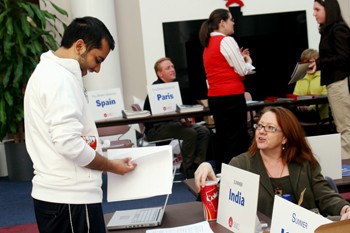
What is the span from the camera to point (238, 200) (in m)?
2.33

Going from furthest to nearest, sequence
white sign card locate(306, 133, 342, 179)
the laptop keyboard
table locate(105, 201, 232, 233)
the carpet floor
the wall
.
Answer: the wall → the carpet floor → white sign card locate(306, 133, 342, 179) → the laptop keyboard → table locate(105, 201, 232, 233)

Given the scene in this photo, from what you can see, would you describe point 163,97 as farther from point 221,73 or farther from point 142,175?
point 142,175

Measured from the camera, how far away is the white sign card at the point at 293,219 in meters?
1.80

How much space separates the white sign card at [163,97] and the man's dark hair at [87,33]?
4.13 m

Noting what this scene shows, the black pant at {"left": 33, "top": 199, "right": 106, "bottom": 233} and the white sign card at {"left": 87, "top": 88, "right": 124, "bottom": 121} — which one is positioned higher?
the white sign card at {"left": 87, "top": 88, "right": 124, "bottom": 121}

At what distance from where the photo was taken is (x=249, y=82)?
8.42 meters

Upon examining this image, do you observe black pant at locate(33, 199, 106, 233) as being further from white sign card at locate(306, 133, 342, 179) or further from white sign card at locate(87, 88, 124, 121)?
white sign card at locate(87, 88, 124, 121)

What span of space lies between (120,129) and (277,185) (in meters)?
4.20

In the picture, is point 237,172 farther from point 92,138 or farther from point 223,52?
point 223,52

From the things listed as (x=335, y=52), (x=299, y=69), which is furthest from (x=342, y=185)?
(x=299, y=69)

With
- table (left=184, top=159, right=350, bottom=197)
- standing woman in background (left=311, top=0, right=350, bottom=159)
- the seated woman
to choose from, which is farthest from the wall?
the seated woman

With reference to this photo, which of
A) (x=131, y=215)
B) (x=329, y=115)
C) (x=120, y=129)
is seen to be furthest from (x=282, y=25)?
(x=131, y=215)

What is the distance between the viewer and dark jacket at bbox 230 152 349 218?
291 centimetres

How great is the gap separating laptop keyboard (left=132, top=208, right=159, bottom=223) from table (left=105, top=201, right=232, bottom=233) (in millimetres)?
50
